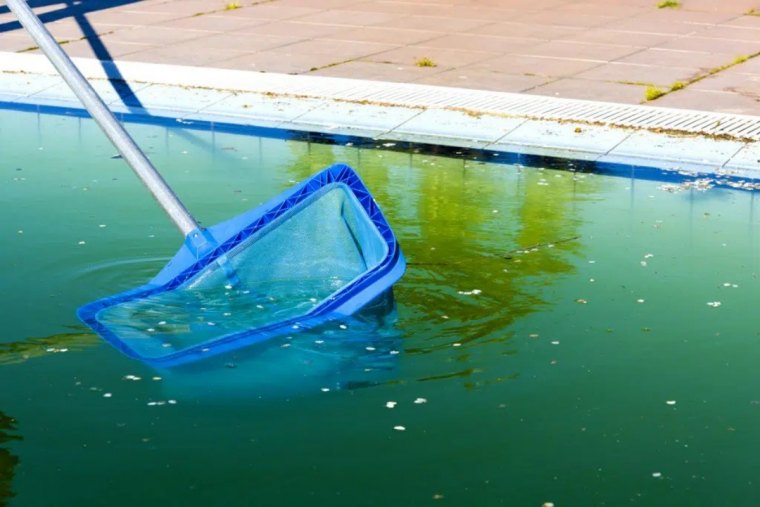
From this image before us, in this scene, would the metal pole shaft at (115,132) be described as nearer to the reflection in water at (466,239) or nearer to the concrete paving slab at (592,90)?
the reflection in water at (466,239)

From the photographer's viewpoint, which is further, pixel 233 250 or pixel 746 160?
pixel 746 160

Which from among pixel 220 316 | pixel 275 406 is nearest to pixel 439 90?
pixel 220 316

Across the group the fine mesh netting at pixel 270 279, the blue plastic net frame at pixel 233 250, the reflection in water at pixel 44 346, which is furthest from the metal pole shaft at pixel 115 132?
the reflection in water at pixel 44 346

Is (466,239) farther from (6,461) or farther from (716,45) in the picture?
(716,45)

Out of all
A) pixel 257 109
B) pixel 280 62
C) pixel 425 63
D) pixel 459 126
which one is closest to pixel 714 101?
pixel 459 126

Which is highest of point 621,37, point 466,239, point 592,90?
point 621,37

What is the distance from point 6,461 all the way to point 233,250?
134cm

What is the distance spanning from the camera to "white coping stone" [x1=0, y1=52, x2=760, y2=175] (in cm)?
753

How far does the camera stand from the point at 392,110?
27.4ft

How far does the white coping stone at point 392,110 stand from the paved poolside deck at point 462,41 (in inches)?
12.7

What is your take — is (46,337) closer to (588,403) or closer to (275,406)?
(275,406)

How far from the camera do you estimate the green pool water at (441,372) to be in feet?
12.9

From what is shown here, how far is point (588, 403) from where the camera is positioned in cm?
446

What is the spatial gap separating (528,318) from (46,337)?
182 centimetres
